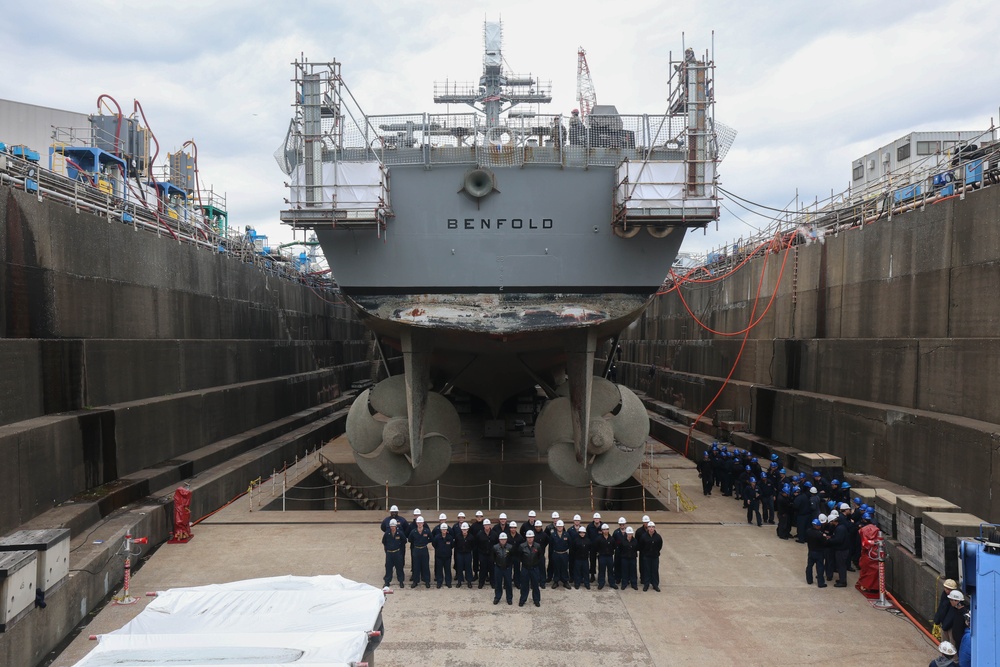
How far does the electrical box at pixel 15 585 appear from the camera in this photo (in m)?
5.94

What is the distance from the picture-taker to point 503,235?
11742 millimetres

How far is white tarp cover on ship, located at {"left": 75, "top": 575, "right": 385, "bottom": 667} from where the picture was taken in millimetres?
3668

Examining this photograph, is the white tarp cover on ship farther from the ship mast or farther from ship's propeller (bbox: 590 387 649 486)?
the ship mast

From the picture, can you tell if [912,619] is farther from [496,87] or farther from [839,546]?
[496,87]

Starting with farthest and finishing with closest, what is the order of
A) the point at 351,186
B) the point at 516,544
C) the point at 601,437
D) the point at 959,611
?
1. the point at 351,186
2. the point at 601,437
3. the point at 516,544
4. the point at 959,611

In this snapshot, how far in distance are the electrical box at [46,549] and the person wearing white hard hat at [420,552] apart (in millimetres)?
3961

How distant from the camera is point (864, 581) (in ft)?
27.3

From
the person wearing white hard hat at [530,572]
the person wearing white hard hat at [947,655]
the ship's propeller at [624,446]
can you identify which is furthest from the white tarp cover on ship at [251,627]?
the ship's propeller at [624,446]

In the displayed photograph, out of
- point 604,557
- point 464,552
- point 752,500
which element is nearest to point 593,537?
point 604,557

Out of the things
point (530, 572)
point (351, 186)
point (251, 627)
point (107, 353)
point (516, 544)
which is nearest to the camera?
point (251, 627)

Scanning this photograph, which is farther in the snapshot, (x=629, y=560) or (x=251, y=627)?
(x=629, y=560)

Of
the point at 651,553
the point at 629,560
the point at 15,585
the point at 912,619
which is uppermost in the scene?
the point at 15,585

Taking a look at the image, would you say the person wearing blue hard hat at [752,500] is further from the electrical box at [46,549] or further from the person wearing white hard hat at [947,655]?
the electrical box at [46,549]

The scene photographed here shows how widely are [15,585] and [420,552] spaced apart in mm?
4404
